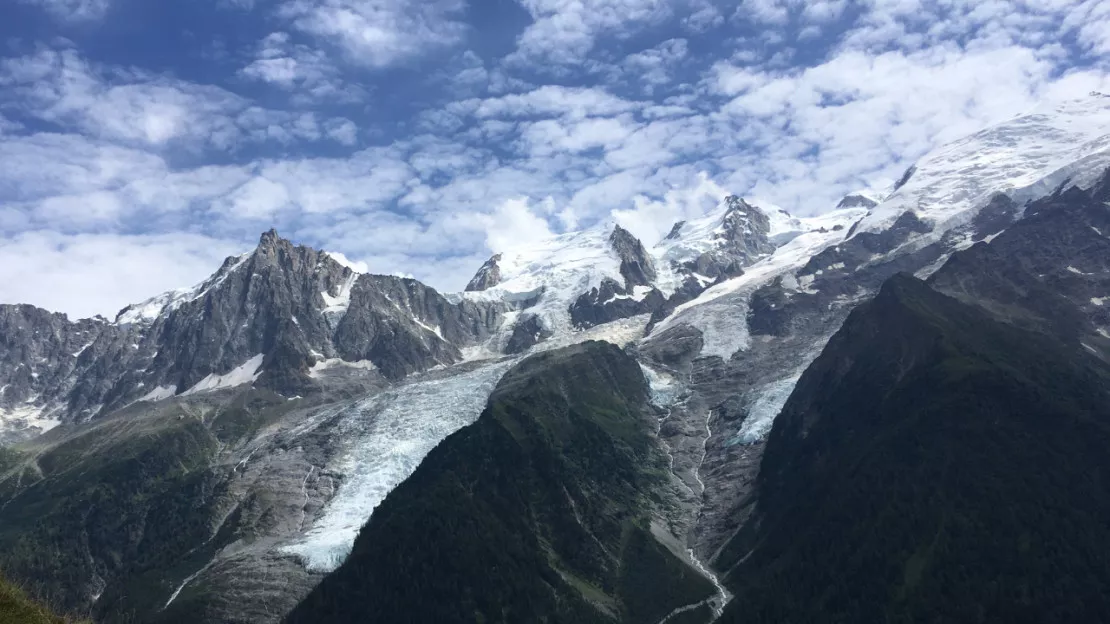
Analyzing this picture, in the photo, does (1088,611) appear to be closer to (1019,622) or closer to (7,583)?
(1019,622)

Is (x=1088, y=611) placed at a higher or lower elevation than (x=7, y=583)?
lower

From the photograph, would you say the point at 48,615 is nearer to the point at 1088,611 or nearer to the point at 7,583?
the point at 7,583

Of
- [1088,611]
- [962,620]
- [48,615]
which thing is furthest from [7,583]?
[1088,611]

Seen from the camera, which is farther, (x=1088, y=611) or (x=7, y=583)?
(x=1088, y=611)

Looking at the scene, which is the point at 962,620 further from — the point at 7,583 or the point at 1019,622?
the point at 7,583

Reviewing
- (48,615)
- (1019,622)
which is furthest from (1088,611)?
(48,615)

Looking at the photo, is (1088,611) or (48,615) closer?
(48,615)

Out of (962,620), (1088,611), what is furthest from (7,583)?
(1088,611)

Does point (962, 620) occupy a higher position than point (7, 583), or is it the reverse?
point (7, 583)
